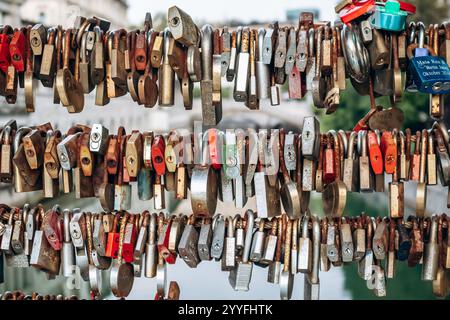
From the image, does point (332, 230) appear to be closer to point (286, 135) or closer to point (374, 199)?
point (286, 135)

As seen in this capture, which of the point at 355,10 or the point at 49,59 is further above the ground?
the point at 355,10

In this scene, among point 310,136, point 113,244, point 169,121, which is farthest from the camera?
point 169,121

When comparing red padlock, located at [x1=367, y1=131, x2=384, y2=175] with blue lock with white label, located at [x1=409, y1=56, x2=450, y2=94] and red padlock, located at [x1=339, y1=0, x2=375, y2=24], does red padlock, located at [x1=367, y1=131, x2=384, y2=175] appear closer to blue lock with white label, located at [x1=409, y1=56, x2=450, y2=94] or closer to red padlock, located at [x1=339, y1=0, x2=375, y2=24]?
blue lock with white label, located at [x1=409, y1=56, x2=450, y2=94]

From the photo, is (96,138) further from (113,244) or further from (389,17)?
(389,17)

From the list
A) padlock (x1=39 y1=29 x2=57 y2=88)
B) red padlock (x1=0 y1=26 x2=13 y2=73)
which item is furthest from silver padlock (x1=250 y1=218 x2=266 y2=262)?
red padlock (x1=0 y1=26 x2=13 y2=73)

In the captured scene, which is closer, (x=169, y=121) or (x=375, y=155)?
(x=375, y=155)

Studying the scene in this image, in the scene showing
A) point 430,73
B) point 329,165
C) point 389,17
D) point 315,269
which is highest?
point 389,17

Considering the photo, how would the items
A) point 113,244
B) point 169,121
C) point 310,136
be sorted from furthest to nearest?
1. point 169,121
2. point 113,244
3. point 310,136

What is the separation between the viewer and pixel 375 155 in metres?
1.55

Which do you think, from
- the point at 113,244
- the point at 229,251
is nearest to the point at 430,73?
the point at 229,251

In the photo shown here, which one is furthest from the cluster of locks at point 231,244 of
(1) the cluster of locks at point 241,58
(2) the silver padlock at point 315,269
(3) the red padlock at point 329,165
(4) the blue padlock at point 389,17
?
(4) the blue padlock at point 389,17

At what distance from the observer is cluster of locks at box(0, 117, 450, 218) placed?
60.8 inches

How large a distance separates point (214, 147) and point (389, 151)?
0.43 m

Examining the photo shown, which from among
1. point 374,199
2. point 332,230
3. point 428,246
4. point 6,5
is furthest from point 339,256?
point 374,199
